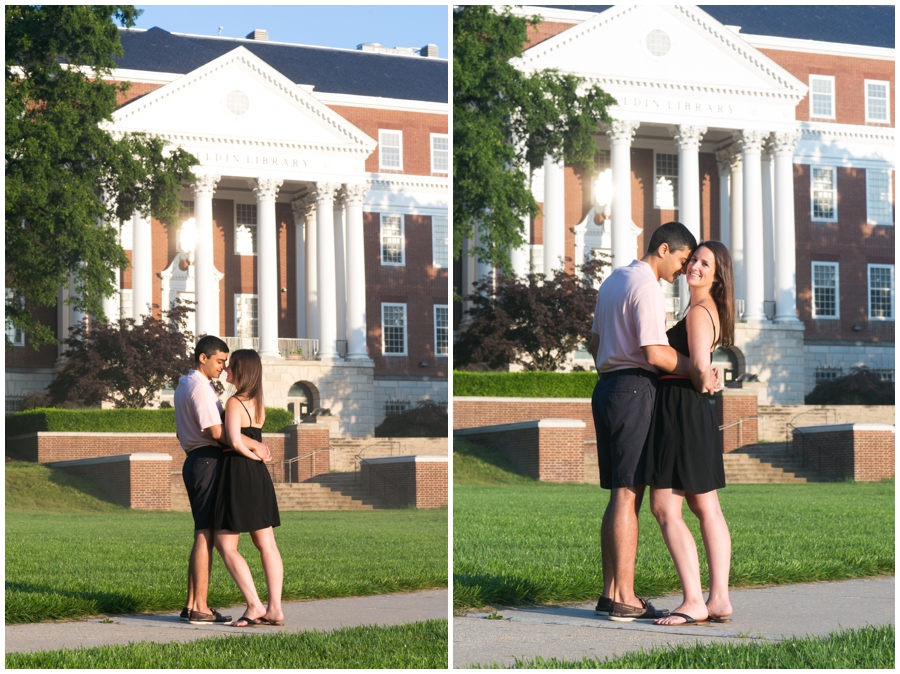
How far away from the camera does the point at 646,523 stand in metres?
13.3

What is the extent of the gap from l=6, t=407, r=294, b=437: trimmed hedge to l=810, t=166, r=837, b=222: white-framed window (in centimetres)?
3798

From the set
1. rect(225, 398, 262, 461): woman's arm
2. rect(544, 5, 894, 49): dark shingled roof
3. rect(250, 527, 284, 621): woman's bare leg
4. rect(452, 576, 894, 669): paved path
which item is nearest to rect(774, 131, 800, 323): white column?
rect(544, 5, 894, 49): dark shingled roof

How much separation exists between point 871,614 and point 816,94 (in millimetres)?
40190

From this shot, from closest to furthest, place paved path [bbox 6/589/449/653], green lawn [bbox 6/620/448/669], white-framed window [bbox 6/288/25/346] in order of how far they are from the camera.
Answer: green lawn [bbox 6/620/448/669]
paved path [bbox 6/589/449/653]
white-framed window [bbox 6/288/25/346]

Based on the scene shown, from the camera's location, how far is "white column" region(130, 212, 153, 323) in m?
9.30

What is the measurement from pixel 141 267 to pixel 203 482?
100 inches

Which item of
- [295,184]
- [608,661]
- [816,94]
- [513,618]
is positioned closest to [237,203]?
[295,184]

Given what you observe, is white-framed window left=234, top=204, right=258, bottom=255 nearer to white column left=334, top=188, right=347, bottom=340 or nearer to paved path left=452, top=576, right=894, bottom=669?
white column left=334, top=188, right=347, bottom=340

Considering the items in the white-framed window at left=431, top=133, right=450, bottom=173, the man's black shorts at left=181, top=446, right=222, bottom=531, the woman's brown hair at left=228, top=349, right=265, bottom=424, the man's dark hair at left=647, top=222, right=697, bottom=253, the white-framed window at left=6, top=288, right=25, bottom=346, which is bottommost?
the man's black shorts at left=181, top=446, right=222, bottom=531

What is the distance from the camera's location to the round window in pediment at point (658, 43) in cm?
3644

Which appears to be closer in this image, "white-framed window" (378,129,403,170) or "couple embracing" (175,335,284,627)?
"couple embracing" (175,335,284,627)

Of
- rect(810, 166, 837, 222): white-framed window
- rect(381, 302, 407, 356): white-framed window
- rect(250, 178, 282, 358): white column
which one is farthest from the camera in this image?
rect(810, 166, 837, 222): white-framed window

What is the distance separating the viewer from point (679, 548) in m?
6.24

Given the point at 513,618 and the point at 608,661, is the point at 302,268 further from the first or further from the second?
the point at 608,661
